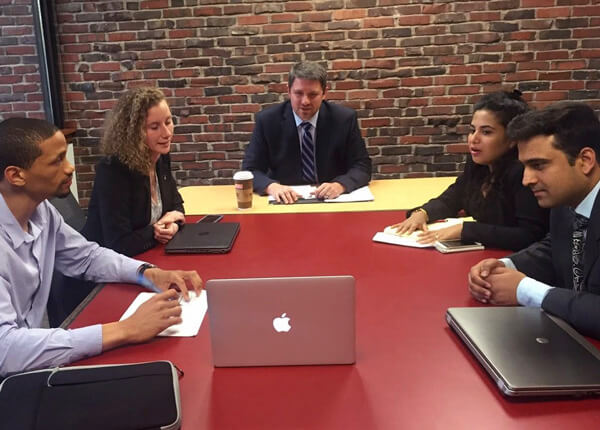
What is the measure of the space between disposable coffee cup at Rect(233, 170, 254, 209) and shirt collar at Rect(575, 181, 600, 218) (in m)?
1.39

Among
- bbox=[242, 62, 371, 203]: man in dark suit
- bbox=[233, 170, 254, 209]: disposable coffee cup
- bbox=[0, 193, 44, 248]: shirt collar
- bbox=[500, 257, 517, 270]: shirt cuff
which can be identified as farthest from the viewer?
bbox=[242, 62, 371, 203]: man in dark suit

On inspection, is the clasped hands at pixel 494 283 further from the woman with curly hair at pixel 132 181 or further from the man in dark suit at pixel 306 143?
the man in dark suit at pixel 306 143

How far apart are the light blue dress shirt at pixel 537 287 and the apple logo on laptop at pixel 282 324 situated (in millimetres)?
626

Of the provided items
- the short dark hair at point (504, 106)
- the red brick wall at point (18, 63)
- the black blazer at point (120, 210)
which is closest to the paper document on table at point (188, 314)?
the black blazer at point (120, 210)

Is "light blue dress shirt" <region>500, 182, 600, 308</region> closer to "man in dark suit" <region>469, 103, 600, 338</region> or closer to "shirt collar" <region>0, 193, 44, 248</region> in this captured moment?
"man in dark suit" <region>469, 103, 600, 338</region>

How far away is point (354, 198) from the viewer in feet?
8.54

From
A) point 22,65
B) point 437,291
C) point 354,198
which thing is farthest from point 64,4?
point 437,291

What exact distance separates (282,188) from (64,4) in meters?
2.33

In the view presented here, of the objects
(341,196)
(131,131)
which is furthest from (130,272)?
(341,196)

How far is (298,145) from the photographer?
3.12 m

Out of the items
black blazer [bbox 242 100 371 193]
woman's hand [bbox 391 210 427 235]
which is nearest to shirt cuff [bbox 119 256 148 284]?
woman's hand [bbox 391 210 427 235]

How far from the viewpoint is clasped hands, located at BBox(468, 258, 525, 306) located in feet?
4.72

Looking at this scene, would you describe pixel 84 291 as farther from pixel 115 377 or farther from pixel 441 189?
pixel 441 189

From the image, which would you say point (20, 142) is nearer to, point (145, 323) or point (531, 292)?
point (145, 323)
